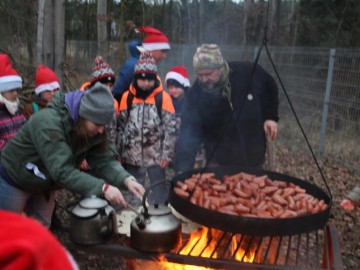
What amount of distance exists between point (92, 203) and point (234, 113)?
6.66 ft

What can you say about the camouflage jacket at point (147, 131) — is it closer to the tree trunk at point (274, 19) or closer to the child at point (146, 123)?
the child at point (146, 123)

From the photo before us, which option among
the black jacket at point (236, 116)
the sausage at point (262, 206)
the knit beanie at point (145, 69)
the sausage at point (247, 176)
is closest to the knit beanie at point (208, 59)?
the black jacket at point (236, 116)

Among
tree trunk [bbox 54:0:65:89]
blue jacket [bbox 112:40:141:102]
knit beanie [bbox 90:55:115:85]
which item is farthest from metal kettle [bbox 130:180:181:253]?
tree trunk [bbox 54:0:65:89]

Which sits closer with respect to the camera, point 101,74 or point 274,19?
point 101,74

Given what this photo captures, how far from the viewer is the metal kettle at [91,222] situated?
2656mm

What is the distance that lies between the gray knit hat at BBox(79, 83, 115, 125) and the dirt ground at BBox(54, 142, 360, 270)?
0.97 m

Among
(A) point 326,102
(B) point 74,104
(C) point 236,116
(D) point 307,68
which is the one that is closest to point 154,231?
(B) point 74,104

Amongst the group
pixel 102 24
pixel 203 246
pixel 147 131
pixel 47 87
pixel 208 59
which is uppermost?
pixel 102 24

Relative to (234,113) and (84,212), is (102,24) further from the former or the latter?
(84,212)

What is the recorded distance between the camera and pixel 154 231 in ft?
8.47

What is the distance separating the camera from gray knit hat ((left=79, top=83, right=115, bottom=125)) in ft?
9.14

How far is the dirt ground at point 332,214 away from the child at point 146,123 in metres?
0.76

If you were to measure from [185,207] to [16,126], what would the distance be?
216cm

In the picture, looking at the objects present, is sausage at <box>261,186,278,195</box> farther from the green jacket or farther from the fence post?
the fence post
